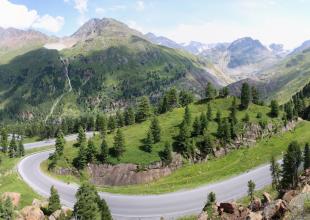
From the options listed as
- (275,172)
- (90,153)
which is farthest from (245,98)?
(90,153)

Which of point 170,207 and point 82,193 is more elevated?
point 82,193

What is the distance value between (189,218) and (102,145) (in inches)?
2358

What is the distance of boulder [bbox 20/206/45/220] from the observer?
8969cm

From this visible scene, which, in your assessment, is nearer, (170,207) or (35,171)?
(170,207)

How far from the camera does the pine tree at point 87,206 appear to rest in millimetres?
83938

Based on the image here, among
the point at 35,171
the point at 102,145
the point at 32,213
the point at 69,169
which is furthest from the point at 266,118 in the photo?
the point at 32,213

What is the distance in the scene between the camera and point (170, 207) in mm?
105438

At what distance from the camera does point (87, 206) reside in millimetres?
84875

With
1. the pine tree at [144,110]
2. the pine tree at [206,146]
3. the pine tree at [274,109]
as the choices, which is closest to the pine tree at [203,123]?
the pine tree at [206,146]

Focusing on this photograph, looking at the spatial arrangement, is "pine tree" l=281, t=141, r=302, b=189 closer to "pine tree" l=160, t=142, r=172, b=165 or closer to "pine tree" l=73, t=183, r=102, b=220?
"pine tree" l=160, t=142, r=172, b=165

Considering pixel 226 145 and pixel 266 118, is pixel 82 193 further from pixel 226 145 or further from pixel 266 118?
pixel 266 118

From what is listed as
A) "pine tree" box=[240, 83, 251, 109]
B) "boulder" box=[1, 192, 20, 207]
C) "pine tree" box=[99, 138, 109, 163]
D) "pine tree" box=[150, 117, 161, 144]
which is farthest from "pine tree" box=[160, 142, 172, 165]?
"pine tree" box=[240, 83, 251, 109]

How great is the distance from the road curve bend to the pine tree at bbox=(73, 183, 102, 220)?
50.3 ft

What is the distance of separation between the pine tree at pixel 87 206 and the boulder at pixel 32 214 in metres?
9.09
